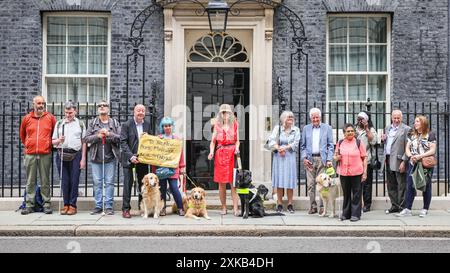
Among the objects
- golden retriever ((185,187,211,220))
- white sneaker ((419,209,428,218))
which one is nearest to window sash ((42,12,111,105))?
golden retriever ((185,187,211,220))

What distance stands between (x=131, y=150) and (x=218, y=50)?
12.6ft

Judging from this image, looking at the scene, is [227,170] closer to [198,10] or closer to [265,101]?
[265,101]

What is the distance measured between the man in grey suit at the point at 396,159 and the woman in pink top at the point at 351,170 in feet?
2.69

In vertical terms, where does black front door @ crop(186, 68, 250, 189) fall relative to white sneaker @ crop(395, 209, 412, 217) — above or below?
Result: above

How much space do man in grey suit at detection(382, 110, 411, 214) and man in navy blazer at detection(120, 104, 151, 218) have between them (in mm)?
4078

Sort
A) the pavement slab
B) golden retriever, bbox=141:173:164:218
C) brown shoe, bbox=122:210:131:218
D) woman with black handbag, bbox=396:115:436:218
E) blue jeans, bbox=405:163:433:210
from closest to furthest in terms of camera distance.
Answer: the pavement slab → golden retriever, bbox=141:173:164:218 → brown shoe, bbox=122:210:131:218 → woman with black handbag, bbox=396:115:436:218 → blue jeans, bbox=405:163:433:210

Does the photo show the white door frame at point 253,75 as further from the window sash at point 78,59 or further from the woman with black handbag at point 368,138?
the woman with black handbag at point 368,138

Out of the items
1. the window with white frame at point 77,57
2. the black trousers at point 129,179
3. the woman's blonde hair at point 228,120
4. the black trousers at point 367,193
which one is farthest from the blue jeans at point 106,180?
the black trousers at point 367,193

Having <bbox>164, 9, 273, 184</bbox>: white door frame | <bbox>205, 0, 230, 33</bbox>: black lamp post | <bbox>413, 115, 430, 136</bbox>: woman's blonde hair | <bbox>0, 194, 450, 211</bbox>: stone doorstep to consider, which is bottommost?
<bbox>0, 194, 450, 211</bbox>: stone doorstep

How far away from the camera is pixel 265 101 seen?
12711mm

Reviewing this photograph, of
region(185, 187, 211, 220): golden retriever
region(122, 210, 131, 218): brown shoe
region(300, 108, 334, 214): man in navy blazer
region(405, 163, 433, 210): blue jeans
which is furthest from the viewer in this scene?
region(300, 108, 334, 214): man in navy blazer

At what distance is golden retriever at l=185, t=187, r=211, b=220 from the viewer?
32.8 feet

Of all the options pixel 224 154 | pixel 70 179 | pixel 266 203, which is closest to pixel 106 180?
pixel 70 179

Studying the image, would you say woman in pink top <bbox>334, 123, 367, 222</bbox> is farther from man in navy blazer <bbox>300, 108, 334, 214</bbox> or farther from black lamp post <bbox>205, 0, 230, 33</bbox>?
black lamp post <bbox>205, 0, 230, 33</bbox>
